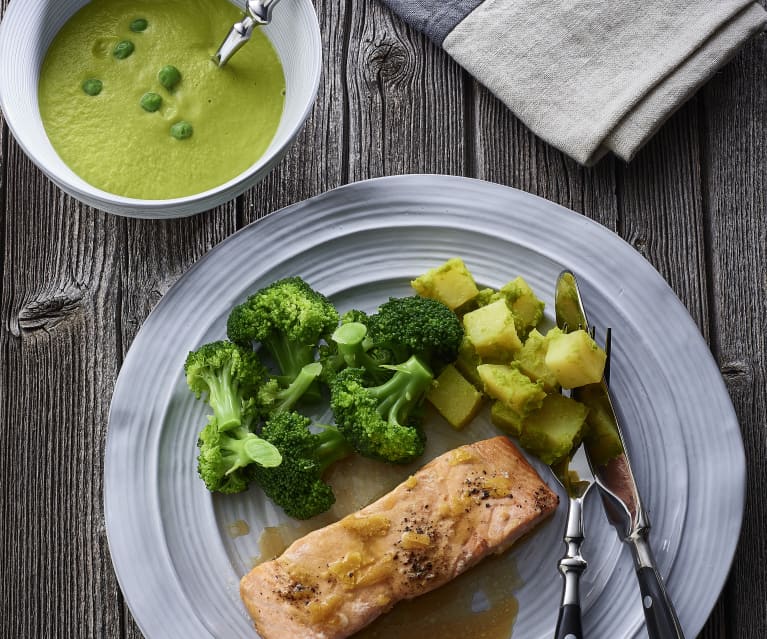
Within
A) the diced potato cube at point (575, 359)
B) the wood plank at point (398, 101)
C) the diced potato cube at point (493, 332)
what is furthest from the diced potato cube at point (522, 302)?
the wood plank at point (398, 101)

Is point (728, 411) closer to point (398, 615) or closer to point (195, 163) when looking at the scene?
point (398, 615)

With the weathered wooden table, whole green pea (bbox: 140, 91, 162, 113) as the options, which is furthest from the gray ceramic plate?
whole green pea (bbox: 140, 91, 162, 113)

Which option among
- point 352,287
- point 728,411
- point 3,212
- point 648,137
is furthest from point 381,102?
point 728,411

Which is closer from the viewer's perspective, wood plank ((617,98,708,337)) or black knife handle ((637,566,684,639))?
black knife handle ((637,566,684,639))

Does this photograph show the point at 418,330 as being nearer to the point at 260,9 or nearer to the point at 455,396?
the point at 455,396

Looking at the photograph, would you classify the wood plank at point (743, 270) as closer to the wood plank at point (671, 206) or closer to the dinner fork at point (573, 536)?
the wood plank at point (671, 206)

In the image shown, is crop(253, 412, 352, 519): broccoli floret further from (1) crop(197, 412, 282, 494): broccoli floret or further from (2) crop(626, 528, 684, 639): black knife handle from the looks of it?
(2) crop(626, 528, 684, 639): black knife handle
